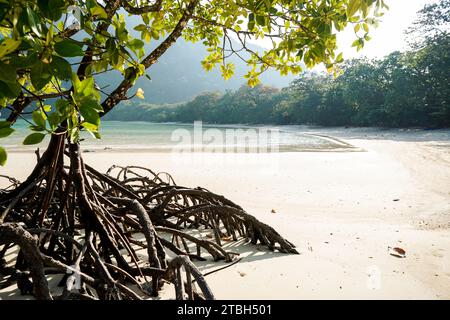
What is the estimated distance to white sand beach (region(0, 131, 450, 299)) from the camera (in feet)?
6.98

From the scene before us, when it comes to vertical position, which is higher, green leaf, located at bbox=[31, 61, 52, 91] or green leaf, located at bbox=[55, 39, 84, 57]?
green leaf, located at bbox=[55, 39, 84, 57]

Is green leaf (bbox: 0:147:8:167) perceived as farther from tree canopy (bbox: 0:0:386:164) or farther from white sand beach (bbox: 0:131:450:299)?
white sand beach (bbox: 0:131:450:299)

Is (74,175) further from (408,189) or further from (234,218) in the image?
(408,189)

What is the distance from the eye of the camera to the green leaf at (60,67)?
2.72 feet

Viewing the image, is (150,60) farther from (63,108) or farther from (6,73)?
(6,73)

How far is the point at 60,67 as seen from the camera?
2.74 ft

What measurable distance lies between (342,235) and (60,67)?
3.22 m

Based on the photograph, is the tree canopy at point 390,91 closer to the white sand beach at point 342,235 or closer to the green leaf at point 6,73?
the white sand beach at point 342,235

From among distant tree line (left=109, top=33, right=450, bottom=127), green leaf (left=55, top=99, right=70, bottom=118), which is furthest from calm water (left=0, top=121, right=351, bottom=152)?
distant tree line (left=109, top=33, right=450, bottom=127)

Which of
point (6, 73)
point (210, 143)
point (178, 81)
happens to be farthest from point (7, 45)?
point (178, 81)

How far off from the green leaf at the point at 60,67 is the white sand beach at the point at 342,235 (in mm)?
1635

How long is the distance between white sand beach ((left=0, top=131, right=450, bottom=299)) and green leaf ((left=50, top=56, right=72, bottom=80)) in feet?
5.37

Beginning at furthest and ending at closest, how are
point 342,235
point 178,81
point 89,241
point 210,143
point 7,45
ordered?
1. point 178,81
2. point 210,143
3. point 342,235
4. point 89,241
5. point 7,45

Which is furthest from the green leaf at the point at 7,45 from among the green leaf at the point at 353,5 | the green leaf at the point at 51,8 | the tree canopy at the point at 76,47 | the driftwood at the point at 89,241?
the green leaf at the point at 353,5
